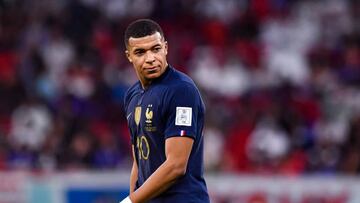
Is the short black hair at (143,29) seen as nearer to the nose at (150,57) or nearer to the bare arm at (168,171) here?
the nose at (150,57)

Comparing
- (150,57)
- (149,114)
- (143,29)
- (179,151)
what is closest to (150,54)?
(150,57)

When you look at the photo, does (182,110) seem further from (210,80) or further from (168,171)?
(210,80)

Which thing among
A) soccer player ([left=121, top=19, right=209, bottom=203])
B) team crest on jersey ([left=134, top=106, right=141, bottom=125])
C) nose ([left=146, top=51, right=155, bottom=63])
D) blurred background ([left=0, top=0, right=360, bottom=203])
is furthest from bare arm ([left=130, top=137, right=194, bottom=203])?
blurred background ([left=0, top=0, right=360, bottom=203])

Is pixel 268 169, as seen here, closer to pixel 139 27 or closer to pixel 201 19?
pixel 201 19

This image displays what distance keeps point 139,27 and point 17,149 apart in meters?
7.82

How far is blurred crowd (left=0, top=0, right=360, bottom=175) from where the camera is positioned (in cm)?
1303

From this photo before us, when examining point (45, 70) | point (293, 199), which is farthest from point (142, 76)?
point (45, 70)

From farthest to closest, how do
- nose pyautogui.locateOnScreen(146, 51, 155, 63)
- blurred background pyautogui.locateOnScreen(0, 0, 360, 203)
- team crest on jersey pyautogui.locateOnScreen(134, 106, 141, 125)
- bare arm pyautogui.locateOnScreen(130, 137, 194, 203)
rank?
blurred background pyautogui.locateOnScreen(0, 0, 360, 203), team crest on jersey pyautogui.locateOnScreen(134, 106, 141, 125), nose pyautogui.locateOnScreen(146, 51, 155, 63), bare arm pyautogui.locateOnScreen(130, 137, 194, 203)

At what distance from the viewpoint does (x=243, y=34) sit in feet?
53.5

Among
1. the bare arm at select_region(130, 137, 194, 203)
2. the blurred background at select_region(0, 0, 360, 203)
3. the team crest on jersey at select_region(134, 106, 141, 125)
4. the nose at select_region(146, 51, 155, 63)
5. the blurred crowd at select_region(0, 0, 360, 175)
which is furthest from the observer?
the blurred crowd at select_region(0, 0, 360, 175)

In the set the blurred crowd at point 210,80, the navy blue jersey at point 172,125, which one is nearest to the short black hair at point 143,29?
the navy blue jersey at point 172,125

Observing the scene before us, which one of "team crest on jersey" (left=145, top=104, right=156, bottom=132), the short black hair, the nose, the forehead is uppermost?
the short black hair

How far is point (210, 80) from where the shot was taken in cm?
1484

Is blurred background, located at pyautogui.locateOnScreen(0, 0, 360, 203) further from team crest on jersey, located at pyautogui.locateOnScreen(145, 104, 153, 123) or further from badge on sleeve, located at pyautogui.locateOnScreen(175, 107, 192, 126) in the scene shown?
badge on sleeve, located at pyautogui.locateOnScreen(175, 107, 192, 126)
